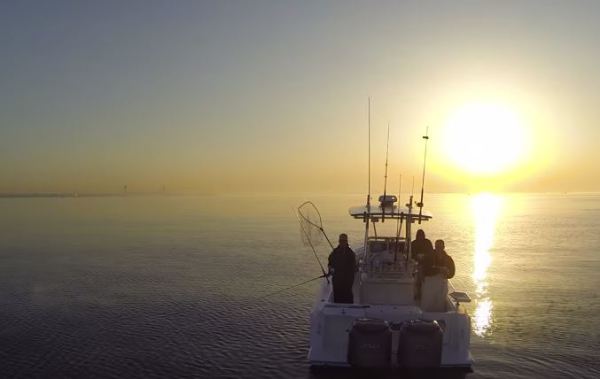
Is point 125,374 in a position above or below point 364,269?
below

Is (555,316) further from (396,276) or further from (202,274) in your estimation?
(202,274)

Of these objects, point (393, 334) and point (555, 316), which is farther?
point (555, 316)

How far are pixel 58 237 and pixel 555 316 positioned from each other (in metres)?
49.9

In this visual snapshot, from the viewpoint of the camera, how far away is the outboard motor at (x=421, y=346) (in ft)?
40.2

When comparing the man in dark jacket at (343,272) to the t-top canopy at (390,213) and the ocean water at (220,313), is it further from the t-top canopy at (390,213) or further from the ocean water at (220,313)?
the ocean water at (220,313)

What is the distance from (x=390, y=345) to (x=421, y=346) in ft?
2.43

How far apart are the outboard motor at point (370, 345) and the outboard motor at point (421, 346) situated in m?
0.39

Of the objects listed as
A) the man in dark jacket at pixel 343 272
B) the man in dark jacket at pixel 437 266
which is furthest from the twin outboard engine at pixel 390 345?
the man in dark jacket at pixel 437 266

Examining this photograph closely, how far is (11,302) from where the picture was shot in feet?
74.3

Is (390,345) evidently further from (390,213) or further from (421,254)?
(390,213)

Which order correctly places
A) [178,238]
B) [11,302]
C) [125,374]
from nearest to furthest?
[125,374]
[11,302]
[178,238]

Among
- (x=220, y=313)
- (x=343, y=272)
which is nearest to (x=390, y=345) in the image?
(x=343, y=272)

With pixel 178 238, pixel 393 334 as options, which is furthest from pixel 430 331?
pixel 178 238

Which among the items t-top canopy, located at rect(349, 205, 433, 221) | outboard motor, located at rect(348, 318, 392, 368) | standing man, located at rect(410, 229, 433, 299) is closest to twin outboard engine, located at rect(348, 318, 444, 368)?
outboard motor, located at rect(348, 318, 392, 368)
